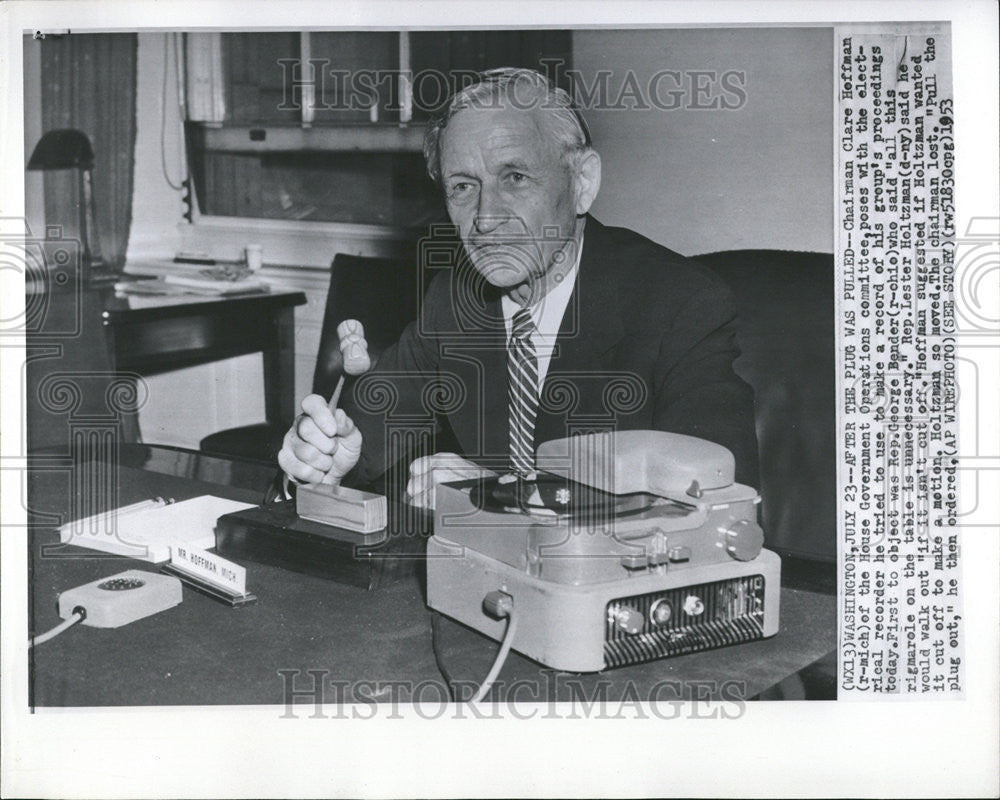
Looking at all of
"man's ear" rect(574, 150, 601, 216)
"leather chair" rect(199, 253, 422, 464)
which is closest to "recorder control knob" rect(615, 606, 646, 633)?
"man's ear" rect(574, 150, 601, 216)

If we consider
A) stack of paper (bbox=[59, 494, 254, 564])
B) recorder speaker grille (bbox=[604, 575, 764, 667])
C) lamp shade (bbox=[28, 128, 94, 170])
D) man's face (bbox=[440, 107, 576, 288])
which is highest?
lamp shade (bbox=[28, 128, 94, 170])

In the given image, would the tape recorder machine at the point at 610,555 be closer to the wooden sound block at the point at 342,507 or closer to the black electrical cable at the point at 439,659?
the black electrical cable at the point at 439,659

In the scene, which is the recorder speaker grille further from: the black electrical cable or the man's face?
the man's face

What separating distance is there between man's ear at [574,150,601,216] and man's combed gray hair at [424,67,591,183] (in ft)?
0.08

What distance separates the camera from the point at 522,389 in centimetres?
185

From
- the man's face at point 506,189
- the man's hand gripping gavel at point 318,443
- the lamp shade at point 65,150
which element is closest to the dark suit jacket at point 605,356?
the man's face at point 506,189

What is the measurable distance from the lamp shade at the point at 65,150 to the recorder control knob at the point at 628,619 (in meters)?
2.37

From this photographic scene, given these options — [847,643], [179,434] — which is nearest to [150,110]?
[179,434]

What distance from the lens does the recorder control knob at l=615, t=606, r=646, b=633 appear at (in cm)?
108

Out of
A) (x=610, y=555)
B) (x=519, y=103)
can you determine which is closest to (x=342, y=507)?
(x=610, y=555)

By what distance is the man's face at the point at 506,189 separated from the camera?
69.0 inches

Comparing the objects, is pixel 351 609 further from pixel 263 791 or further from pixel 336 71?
pixel 336 71

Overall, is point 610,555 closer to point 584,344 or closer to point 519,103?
point 584,344

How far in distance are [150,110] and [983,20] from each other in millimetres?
2895
